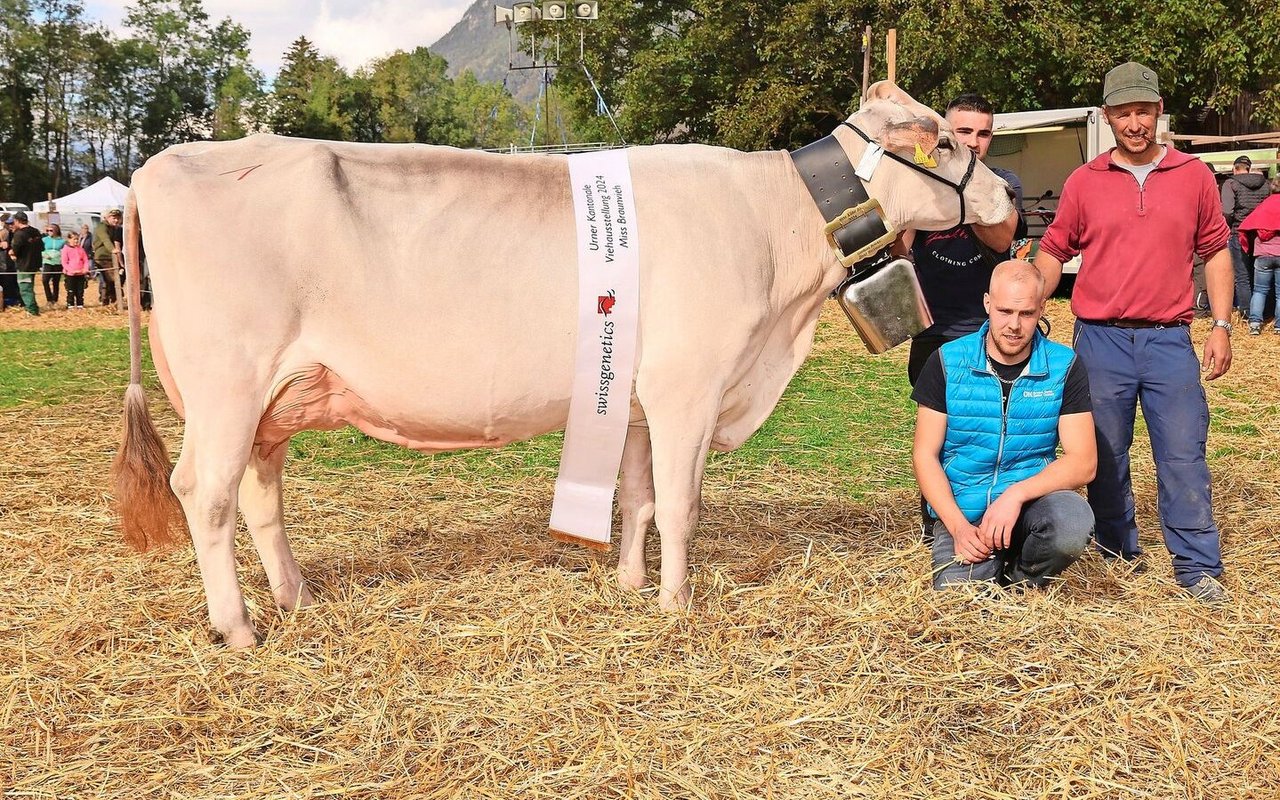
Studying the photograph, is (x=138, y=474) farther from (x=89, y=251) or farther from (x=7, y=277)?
(x=89, y=251)

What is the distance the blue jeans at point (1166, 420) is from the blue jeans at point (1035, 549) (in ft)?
1.67

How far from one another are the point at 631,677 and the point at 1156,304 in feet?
8.42

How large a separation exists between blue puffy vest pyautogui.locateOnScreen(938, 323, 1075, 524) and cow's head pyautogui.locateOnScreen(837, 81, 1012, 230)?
20.5 inches

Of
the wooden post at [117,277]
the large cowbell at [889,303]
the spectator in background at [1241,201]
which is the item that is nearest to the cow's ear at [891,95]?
the large cowbell at [889,303]

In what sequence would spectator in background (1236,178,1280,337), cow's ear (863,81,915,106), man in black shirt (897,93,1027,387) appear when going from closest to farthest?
cow's ear (863,81,915,106)
man in black shirt (897,93,1027,387)
spectator in background (1236,178,1280,337)

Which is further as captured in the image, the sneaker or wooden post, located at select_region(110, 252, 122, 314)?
wooden post, located at select_region(110, 252, 122, 314)

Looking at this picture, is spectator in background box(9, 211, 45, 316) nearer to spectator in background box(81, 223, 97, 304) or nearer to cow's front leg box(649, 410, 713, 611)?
spectator in background box(81, 223, 97, 304)

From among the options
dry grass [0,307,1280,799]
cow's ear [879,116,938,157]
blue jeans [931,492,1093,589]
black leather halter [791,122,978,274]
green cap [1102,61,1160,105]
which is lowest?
dry grass [0,307,1280,799]

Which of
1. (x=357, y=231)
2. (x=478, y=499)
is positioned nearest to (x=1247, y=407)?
(x=478, y=499)

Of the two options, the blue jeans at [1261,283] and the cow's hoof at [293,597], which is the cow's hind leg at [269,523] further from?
the blue jeans at [1261,283]

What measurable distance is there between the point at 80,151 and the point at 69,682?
67.9 m

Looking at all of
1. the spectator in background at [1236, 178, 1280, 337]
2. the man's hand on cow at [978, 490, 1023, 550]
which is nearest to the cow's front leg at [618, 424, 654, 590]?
the man's hand on cow at [978, 490, 1023, 550]

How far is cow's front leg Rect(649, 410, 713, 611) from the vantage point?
4.09 m

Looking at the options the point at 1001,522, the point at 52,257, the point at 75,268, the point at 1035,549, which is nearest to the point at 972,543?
the point at 1001,522
